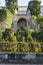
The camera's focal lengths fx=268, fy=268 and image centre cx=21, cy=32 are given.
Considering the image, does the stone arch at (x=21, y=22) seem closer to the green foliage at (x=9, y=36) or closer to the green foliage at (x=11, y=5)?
the green foliage at (x=11, y=5)

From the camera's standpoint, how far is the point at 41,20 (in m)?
24.5

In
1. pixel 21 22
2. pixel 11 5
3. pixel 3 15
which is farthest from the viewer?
pixel 21 22

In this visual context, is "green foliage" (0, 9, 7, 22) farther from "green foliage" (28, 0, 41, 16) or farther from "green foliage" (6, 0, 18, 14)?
"green foliage" (28, 0, 41, 16)

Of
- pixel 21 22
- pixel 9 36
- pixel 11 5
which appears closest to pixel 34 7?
pixel 21 22

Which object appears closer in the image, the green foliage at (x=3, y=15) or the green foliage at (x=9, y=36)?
the green foliage at (x=9, y=36)

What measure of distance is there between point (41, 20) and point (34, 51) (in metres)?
8.92

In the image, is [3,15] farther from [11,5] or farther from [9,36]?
[11,5]

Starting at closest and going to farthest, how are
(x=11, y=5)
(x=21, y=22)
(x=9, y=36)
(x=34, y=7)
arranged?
(x=9, y=36)
(x=34, y=7)
(x=11, y=5)
(x=21, y=22)

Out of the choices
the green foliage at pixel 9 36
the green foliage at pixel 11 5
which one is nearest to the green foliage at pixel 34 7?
the green foliage at pixel 11 5

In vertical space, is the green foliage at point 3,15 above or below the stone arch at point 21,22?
above

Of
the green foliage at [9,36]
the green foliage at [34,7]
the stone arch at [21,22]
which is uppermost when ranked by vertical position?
the green foliage at [9,36]

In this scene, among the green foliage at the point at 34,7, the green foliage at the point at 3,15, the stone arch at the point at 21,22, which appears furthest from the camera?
the stone arch at the point at 21,22

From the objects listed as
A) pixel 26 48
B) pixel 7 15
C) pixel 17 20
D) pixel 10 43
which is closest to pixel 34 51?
pixel 26 48

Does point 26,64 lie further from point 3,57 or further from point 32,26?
point 32,26
